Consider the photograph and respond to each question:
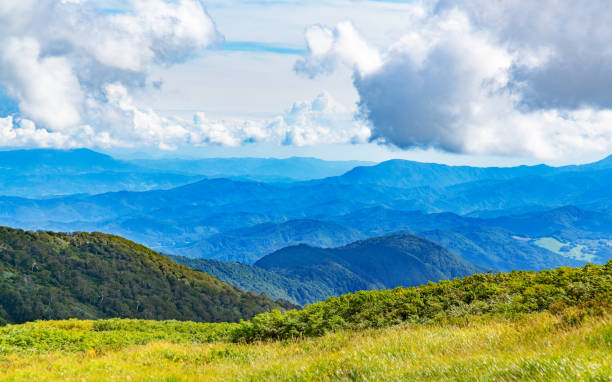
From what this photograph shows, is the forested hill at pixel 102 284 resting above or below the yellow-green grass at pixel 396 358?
below

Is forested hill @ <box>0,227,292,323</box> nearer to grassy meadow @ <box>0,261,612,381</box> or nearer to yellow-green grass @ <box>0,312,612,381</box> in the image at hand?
grassy meadow @ <box>0,261,612,381</box>

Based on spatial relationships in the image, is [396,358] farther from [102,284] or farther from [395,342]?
[102,284]

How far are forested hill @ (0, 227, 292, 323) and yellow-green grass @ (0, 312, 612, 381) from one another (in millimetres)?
126711

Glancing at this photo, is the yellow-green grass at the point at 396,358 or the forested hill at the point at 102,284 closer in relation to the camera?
the yellow-green grass at the point at 396,358

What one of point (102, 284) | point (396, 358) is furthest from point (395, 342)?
point (102, 284)

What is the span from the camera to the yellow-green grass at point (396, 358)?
6.34 m

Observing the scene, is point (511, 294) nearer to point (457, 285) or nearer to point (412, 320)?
point (457, 285)

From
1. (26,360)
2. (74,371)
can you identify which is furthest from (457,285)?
(26,360)

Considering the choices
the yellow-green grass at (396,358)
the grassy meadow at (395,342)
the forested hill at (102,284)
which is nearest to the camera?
the yellow-green grass at (396,358)

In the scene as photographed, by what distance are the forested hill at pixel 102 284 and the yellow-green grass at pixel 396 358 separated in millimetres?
126711

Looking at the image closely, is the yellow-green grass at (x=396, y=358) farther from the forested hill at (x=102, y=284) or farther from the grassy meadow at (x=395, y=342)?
the forested hill at (x=102, y=284)

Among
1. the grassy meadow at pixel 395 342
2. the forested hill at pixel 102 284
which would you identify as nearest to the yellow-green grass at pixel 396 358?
the grassy meadow at pixel 395 342

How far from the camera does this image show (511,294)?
16.0 metres

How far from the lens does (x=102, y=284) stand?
471 feet
